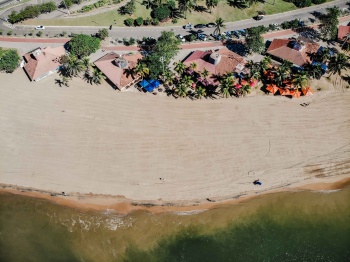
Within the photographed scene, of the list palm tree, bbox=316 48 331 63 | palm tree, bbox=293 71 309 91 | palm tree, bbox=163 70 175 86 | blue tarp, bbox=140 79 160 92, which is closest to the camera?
palm tree, bbox=293 71 309 91

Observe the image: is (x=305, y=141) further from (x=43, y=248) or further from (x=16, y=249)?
(x=16, y=249)

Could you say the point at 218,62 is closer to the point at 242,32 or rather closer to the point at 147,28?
the point at 242,32

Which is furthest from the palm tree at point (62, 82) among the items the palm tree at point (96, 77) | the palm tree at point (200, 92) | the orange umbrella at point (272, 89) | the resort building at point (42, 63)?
the orange umbrella at point (272, 89)

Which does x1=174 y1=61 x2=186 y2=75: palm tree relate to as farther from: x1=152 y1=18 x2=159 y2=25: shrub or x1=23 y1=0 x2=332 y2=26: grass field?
x1=23 y1=0 x2=332 y2=26: grass field

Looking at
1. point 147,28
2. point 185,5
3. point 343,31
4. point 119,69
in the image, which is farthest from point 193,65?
point 343,31

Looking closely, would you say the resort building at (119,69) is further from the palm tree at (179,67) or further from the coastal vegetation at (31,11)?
the coastal vegetation at (31,11)

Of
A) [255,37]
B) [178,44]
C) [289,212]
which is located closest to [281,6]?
[255,37]

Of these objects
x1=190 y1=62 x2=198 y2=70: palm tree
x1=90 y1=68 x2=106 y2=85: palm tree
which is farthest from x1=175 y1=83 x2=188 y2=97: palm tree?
x1=90 y1=68 x2=106 y2=85: palm tree
